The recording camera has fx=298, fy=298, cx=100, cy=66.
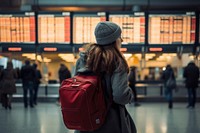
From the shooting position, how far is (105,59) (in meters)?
1.91

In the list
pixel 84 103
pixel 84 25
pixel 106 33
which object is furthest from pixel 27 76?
pixel 84 103

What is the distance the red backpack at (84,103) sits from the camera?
5.88ft

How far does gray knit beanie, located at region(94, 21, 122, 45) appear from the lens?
1.96 meters

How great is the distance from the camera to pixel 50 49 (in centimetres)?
1002

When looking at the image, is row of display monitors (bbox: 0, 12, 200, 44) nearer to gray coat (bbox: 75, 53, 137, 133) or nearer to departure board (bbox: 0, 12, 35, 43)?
departure board (bbox: 0, 12, 35, 43)

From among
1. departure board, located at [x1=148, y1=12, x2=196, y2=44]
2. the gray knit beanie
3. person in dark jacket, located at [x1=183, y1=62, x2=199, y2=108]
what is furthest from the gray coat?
departure board, located at [x1=148, y1=12, x2=196, y2=44]

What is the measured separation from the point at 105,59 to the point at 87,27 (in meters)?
8.35

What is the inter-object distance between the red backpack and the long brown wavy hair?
76 mm

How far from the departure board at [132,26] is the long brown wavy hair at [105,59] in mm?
8169

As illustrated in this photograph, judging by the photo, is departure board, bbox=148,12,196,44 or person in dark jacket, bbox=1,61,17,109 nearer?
person in dark jacket, bbox=1,61,17,109

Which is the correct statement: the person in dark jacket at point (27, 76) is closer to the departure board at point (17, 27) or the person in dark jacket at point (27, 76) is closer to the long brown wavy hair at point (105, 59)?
the departure board at point (17, 27)

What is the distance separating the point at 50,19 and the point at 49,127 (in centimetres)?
497

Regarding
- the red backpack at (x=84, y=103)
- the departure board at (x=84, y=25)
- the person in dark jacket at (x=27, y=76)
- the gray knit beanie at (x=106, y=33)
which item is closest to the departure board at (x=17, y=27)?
the person in dark jacket at (x=27, y=76)

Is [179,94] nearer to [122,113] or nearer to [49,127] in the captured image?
[49,127]
